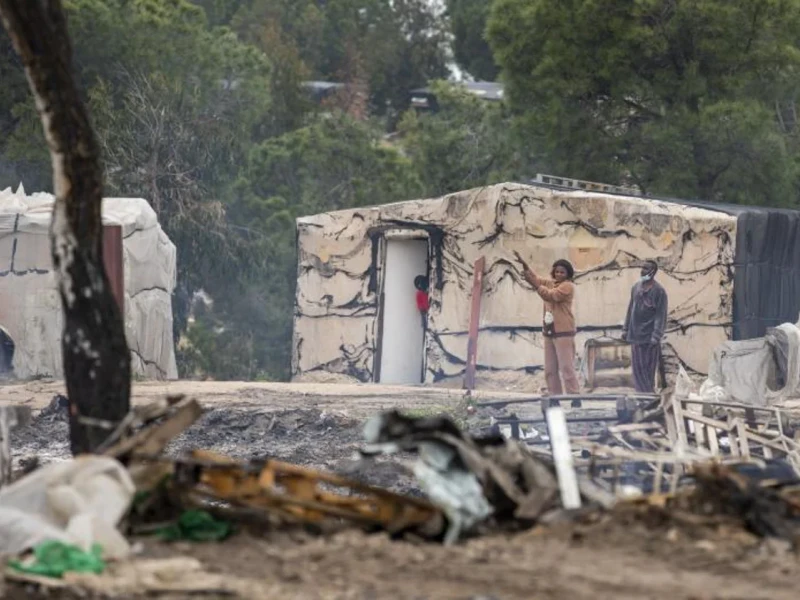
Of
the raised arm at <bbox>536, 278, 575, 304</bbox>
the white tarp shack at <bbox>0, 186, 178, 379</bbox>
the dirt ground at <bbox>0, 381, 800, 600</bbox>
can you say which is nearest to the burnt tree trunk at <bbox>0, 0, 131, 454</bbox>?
the dirt ground at <bbox>0, 381, 800, 600</bbox>

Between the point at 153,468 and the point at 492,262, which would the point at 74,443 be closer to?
the point at 153,468

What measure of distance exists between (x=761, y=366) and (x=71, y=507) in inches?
510

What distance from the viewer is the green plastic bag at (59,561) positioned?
6.25 meters

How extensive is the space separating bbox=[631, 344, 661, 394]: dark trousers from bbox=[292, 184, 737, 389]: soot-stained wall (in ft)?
2.81

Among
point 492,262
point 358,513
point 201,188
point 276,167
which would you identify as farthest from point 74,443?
point 276,167

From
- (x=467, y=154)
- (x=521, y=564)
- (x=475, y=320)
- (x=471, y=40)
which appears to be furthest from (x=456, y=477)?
(x=471, y=40)

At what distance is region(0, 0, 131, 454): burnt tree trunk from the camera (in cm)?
788

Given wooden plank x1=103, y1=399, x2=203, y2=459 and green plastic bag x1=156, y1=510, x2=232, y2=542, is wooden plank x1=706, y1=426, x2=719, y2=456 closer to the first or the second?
wooden plank x1=103, y1=399, x2=203, y2=459

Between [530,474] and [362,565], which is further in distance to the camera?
[530,474]

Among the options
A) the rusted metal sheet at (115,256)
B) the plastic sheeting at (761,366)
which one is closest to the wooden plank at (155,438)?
the plastic sheeting at (761,366)

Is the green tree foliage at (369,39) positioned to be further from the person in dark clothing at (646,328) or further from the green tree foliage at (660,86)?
the person in dark clothing at (646,328)

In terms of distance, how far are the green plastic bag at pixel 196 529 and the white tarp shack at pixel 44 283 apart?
14.8 m

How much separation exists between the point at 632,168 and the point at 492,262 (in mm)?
7352

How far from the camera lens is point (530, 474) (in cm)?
746
